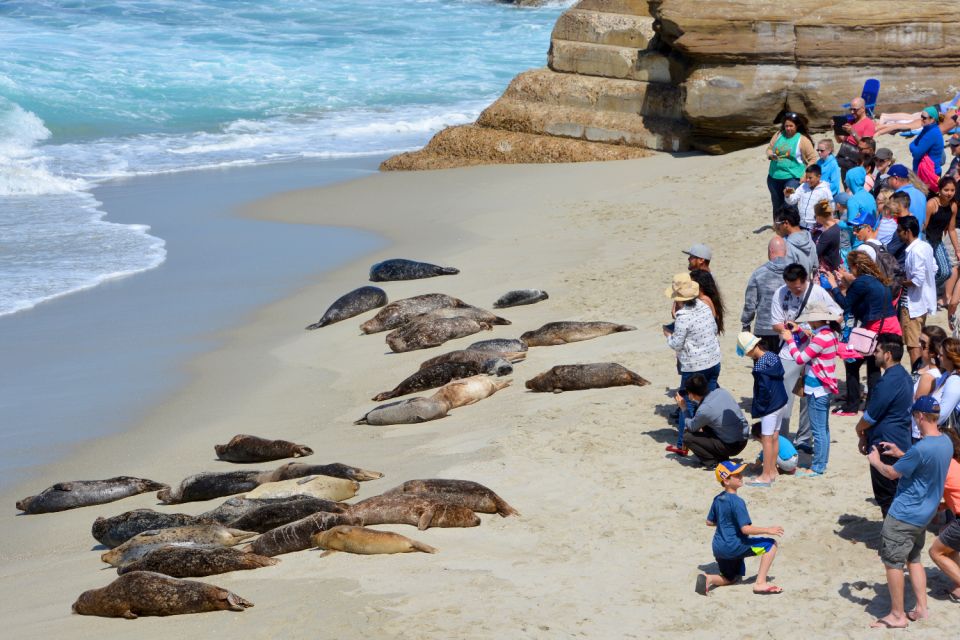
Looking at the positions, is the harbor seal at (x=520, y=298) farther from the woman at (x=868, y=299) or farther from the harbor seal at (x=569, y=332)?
the woman at (x=868, y=299)

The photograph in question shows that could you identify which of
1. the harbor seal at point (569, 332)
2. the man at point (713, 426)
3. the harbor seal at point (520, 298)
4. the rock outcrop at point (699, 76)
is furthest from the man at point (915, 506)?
the rock outcrop at point (699, 76)

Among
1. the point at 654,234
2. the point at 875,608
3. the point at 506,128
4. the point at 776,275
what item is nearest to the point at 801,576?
the point at 875,608

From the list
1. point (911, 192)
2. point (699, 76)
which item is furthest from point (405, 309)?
point (699, 76)

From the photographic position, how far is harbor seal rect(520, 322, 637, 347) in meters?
13.6

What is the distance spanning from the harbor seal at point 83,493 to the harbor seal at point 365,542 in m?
2.87

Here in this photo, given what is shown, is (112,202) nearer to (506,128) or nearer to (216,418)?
(506,128)

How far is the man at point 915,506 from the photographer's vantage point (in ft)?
22.1

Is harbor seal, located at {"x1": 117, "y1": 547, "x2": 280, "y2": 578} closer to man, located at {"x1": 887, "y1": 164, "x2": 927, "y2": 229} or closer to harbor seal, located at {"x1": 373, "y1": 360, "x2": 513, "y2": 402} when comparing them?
harbor seal, located at {"x1": 373, "y1": 360, "x2": 513, "y2": 402}

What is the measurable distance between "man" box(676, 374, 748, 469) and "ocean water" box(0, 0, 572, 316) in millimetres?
10287

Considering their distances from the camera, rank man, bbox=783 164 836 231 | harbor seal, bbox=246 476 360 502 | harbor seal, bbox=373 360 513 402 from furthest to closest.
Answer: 1. harbor seal, bbox=373 360 513 402
2. man, bbox=783 164 836 231
3. harbor seal, bbox=246 476 360 502

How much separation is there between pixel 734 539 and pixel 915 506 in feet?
3.62

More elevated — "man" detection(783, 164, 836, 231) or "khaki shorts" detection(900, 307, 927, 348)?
"man" detection(783, 164, 836, 231)

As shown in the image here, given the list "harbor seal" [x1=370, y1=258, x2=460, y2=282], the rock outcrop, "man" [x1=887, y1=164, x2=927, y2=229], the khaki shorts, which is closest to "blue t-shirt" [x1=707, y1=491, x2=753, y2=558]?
the khaki shorts

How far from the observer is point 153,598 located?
8.04 metres
